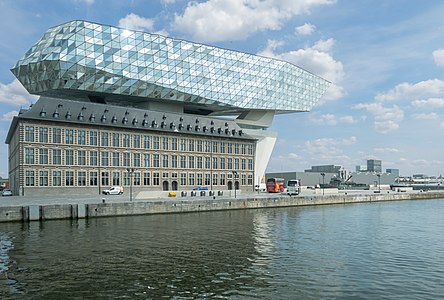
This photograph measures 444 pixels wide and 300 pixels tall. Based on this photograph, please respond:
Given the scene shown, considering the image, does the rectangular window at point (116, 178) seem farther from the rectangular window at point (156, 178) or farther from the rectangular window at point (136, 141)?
the rectangular window at point (156, 178)

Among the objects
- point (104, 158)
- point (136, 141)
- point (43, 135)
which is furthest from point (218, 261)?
point (136, 141)

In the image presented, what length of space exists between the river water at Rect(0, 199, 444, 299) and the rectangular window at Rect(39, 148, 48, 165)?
114 ft

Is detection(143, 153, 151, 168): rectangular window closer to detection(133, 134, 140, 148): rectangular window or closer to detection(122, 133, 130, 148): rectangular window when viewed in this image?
detection(133, 134, 140, 148): rectangular window

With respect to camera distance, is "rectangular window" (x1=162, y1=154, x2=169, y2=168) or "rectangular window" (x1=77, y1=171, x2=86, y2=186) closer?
"rectangular window" (x1=77, y1=171, x2=86, y2=186)

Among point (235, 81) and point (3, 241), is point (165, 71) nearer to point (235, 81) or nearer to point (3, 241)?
point (235, 81)

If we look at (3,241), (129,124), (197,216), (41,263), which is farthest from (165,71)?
(41,263)

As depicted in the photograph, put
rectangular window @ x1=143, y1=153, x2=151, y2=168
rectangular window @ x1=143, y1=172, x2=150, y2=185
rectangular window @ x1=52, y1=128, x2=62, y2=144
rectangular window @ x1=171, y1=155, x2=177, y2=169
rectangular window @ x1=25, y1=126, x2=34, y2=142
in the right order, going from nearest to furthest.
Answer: rectangular window @ x1=25, y1=126, x2=34, y2=142, rectangular window @ x1=52, y1=128, x2=62, y2=144, rectangular window @ x1=143, y1=172, x2=150, y2=185, rectangular window @ x1=143, y1=153, x2=151, y2=168, rectangular window @ x1=171, y1=155, x2=177, y2=169

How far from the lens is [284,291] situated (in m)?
19.7

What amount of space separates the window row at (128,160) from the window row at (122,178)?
1.70 m

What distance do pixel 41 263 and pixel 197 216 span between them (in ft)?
95.6

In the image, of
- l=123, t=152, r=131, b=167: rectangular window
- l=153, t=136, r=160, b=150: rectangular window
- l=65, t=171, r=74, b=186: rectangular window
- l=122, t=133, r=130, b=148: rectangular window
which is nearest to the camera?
l=65, t=171, r=74, b=186: rectangular window

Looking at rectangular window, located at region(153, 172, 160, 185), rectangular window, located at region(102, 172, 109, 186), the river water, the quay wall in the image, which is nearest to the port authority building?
rectangular window, located at region(102, 172, 109, 186)

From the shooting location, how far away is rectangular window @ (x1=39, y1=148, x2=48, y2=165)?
249 feet

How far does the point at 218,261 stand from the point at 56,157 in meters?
59.9
